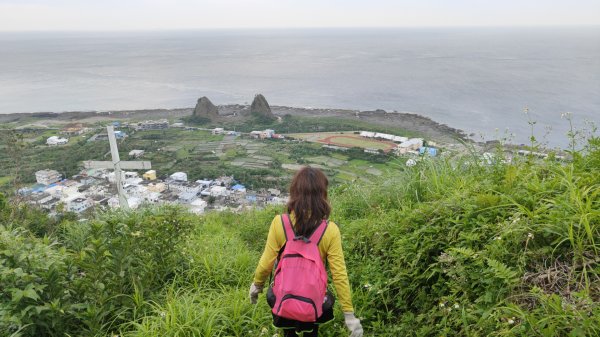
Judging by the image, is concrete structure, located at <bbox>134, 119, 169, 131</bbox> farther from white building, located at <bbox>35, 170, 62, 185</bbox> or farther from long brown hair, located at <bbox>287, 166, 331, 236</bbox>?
long brown hair, located at <bbox>287, 166, 331, 236</bbox>

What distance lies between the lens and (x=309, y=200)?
2104 millimetres

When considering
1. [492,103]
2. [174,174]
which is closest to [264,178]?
[174,174]

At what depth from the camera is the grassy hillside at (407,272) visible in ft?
7.10

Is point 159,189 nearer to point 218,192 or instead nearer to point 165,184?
point 165,184

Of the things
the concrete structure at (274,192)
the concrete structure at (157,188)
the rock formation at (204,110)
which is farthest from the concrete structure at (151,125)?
the concrete structure at (274,192)

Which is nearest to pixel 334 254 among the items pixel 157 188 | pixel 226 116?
pixel 157 188

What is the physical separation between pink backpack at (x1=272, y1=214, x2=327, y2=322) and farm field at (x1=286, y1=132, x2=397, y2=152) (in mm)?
16252

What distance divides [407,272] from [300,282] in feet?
3.67

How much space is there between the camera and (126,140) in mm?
22484

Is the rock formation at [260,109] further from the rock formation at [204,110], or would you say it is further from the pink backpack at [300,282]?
the pink backpack at [300,282]

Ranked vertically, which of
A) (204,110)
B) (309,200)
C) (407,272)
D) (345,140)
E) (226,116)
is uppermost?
(309,200)

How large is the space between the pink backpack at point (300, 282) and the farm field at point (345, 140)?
16.3 meters

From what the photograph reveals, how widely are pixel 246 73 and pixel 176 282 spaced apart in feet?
208

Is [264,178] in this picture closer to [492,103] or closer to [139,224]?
[139,224]
